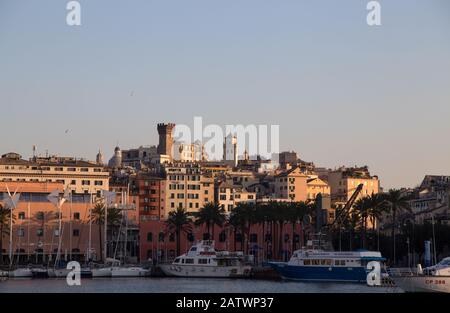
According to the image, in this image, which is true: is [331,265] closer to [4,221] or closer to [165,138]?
[4,221]

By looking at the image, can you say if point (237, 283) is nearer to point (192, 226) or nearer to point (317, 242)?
point (317, 242)

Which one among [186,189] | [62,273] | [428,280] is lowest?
[62,273]

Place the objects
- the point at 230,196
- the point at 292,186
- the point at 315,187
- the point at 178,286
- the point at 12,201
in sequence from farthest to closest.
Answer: the point at 315,187 → the point at 292,186 → the point at 230,196 → the point at 12,201 → the point at 178,286

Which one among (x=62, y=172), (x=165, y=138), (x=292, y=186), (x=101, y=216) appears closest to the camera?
(x=101, y=216)

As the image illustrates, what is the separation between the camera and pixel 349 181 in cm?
17450

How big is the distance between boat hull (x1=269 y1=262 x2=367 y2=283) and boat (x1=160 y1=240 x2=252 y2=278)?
1071 centimetres

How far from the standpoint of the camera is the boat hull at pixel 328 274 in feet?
314

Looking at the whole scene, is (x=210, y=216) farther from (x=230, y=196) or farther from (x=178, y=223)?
(x=230, y=196)

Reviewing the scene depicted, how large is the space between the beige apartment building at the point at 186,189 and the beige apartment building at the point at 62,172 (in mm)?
8753

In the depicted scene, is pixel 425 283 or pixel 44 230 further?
pixel 44 230

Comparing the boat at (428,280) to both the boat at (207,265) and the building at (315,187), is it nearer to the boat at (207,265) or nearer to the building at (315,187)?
the boat at (207,265)

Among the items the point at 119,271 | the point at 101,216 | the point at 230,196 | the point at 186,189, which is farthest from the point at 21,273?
the point at 230,196

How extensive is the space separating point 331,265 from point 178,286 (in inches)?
534

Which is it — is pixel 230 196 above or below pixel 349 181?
below
